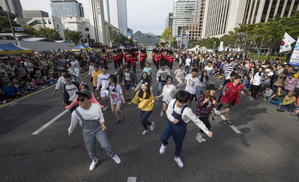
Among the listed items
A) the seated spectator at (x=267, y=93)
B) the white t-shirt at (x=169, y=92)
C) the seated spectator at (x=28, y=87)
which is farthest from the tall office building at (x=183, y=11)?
the white t-shirt at (x=169, y=92)

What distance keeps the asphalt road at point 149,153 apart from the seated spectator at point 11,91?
241 cm

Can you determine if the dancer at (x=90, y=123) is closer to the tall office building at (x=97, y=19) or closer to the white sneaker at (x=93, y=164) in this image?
the white sneaker at (x=93, y=164)

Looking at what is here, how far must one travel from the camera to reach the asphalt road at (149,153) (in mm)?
2889

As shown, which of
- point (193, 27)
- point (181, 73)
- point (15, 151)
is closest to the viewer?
point (15, 151)

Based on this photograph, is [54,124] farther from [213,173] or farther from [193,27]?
[193,27]

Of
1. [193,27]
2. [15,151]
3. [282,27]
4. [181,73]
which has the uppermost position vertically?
[193,27]

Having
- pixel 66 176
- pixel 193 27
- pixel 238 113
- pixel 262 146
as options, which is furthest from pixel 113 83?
pixel 193 27

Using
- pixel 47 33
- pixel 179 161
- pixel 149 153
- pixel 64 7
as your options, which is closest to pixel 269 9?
pixel 179 161

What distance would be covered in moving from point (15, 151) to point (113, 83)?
122 inches

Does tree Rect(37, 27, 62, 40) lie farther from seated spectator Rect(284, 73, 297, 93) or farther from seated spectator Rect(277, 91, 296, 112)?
seated spectator Rect(277, 91, 296, 112)

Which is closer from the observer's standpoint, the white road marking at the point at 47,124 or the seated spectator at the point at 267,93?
the white road marking at the point at 47,124

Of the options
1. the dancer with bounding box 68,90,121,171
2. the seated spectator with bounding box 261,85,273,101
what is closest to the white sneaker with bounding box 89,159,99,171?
the dancer with bounding box 68,90,121,171

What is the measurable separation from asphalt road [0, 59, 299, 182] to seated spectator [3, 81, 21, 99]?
2.41 m

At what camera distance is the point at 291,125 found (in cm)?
494
